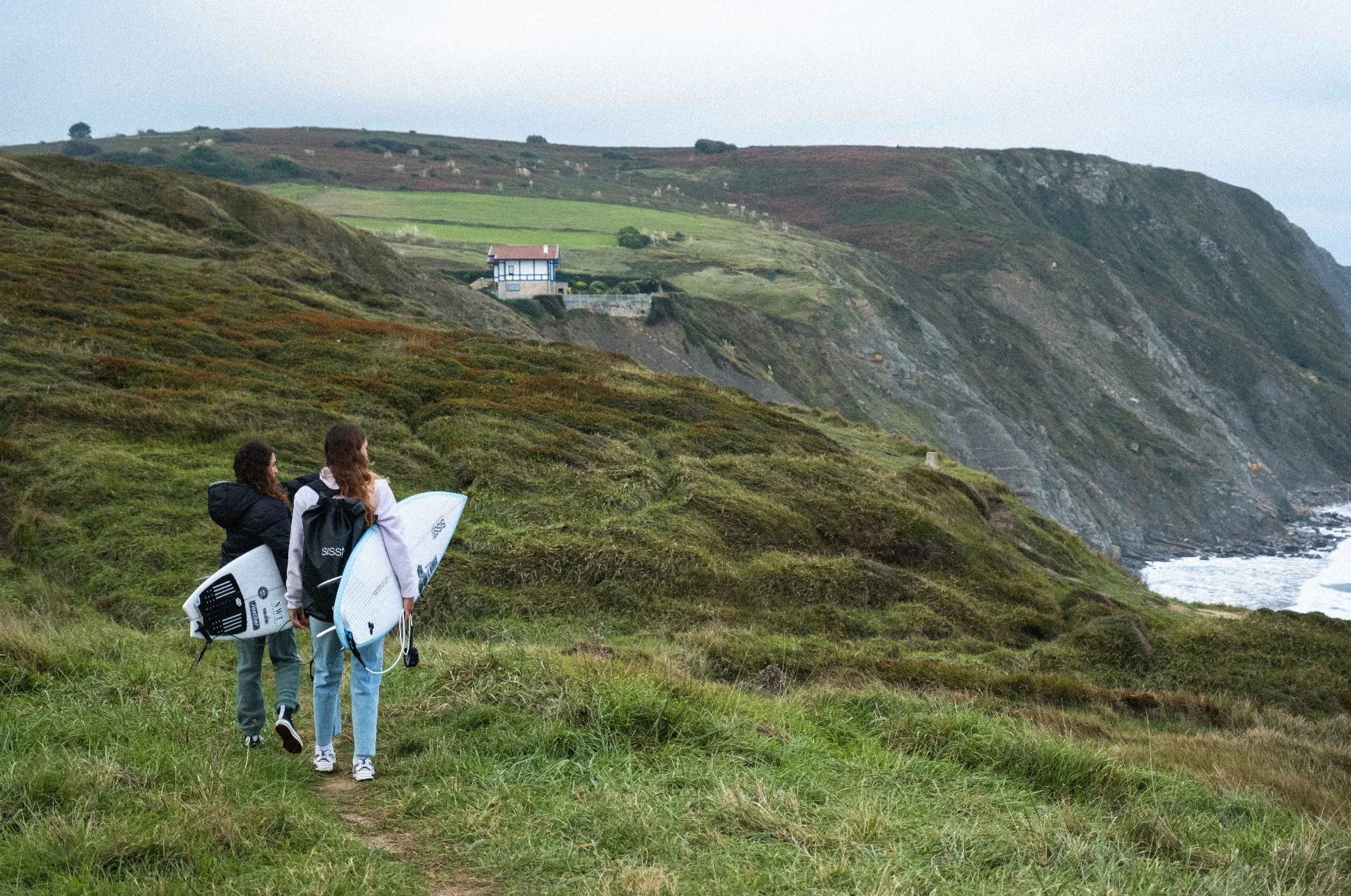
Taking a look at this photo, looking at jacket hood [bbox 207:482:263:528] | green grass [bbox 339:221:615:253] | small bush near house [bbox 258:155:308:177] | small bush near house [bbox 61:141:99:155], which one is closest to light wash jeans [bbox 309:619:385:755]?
jacket hood [bbox 207:482:263:528]

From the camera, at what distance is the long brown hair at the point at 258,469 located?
7527 millimetres

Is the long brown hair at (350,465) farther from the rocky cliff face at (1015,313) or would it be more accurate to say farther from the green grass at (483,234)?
the green grass at (483,234)

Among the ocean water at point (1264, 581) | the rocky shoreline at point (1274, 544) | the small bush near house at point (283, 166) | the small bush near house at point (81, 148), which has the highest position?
the small bush near house at point (81, 148)

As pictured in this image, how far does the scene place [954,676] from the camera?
14672 mm

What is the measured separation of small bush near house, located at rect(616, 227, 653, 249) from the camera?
94625mm

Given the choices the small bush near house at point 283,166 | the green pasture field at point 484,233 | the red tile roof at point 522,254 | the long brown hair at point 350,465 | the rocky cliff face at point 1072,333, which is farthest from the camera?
the small bush near house at point 283,166

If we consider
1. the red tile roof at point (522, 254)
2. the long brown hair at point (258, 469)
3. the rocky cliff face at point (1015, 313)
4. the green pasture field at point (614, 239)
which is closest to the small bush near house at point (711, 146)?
the rocky cliff face at point (1015, 313)

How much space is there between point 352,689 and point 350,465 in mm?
1381

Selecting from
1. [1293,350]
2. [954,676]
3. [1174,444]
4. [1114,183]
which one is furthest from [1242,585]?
[1114,183]

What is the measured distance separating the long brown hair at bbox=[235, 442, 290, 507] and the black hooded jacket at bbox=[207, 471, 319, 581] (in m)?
0.06

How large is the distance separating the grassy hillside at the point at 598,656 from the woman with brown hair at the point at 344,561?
13.1 inches

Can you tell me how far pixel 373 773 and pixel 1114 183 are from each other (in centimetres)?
15910

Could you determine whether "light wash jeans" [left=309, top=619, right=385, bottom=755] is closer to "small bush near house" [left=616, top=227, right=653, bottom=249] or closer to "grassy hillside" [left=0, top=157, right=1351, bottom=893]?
"grassy hillside" [left=0, top=157, right=1351, bottom=893]

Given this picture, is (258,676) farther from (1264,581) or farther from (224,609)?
(1264,581)
